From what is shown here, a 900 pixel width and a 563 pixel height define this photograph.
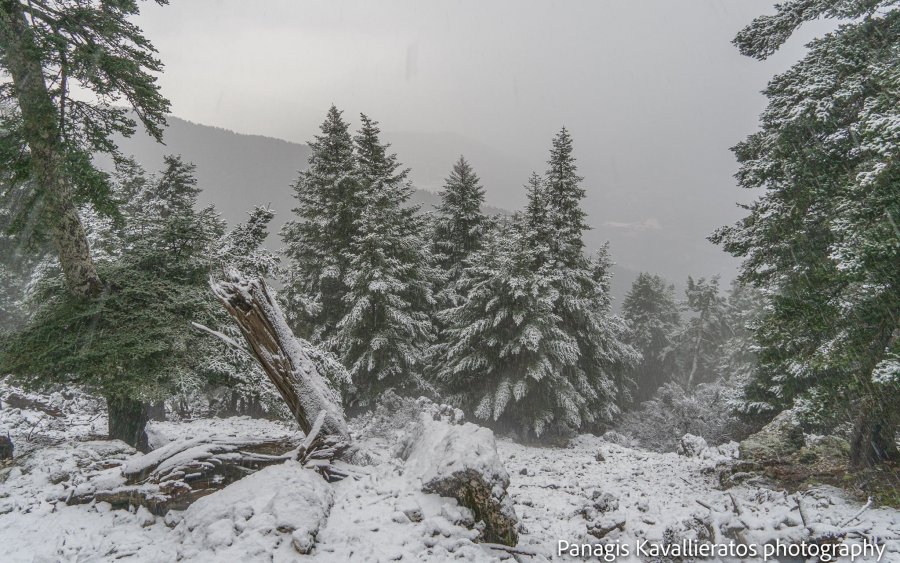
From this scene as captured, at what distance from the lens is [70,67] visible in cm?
708

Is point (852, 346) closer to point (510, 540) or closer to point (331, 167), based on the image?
point (510, 540)

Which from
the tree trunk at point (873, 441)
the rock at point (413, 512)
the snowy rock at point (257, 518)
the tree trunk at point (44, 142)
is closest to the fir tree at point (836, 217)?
the tree trunk at point (873, 441)

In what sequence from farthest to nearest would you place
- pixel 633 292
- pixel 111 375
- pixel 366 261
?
pixel 633 292
pixel 366 261
pixel 111 375

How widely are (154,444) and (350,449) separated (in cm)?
502

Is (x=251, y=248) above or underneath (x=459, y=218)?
underneath

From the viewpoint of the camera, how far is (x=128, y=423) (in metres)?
8.06

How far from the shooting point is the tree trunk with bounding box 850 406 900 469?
7.09m

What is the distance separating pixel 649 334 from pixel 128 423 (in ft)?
143

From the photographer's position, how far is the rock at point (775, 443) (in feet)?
29.2

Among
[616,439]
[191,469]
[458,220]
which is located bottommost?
[616,439]

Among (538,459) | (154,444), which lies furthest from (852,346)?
(154,444)

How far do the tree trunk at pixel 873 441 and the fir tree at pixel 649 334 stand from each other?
35.0 m

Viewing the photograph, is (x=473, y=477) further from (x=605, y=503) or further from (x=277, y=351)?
(x=277, y=351)

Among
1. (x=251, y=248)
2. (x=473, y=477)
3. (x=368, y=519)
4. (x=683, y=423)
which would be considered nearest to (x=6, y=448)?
(x=368, y=519)
